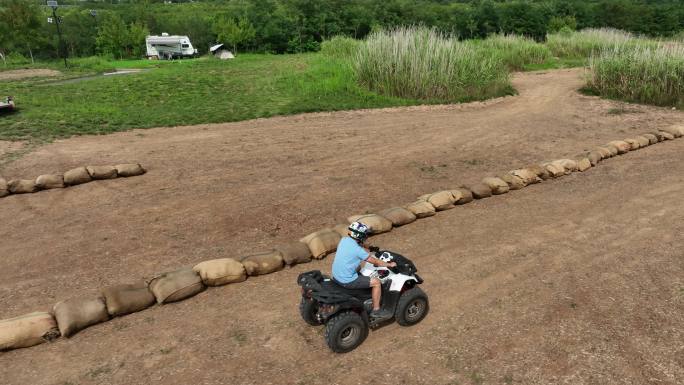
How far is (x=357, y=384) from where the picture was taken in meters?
4.46

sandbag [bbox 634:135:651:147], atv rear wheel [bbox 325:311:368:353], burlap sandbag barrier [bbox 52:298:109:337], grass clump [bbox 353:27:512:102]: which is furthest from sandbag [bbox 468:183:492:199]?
grass clump [bbox 353:27:512:102]

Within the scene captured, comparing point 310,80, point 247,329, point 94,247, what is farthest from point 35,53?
point 247,329

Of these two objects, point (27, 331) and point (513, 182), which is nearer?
point (27, 331)

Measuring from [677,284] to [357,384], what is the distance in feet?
15.6

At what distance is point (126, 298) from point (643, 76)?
20.3 m

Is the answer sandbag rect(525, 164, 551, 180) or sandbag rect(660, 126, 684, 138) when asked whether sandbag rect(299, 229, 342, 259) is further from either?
sandbag rect(660, 126, 684, 138)

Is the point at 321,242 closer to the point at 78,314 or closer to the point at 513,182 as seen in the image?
the point at 78,314

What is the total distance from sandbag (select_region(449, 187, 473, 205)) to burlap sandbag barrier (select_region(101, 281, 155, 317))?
5738mm

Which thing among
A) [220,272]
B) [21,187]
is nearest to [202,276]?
[220,272]

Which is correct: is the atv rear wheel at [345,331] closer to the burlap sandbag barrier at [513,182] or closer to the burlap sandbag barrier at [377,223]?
the burlap sandbag barrier at [377,223]

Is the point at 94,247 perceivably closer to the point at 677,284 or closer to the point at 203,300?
the point at 203,300

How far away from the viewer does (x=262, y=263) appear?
6422mm

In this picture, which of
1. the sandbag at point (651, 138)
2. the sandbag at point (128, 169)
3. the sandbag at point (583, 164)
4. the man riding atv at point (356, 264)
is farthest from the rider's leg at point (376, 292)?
the sandbag at point (651, 138)

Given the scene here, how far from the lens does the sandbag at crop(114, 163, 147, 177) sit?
10000 millimetres
